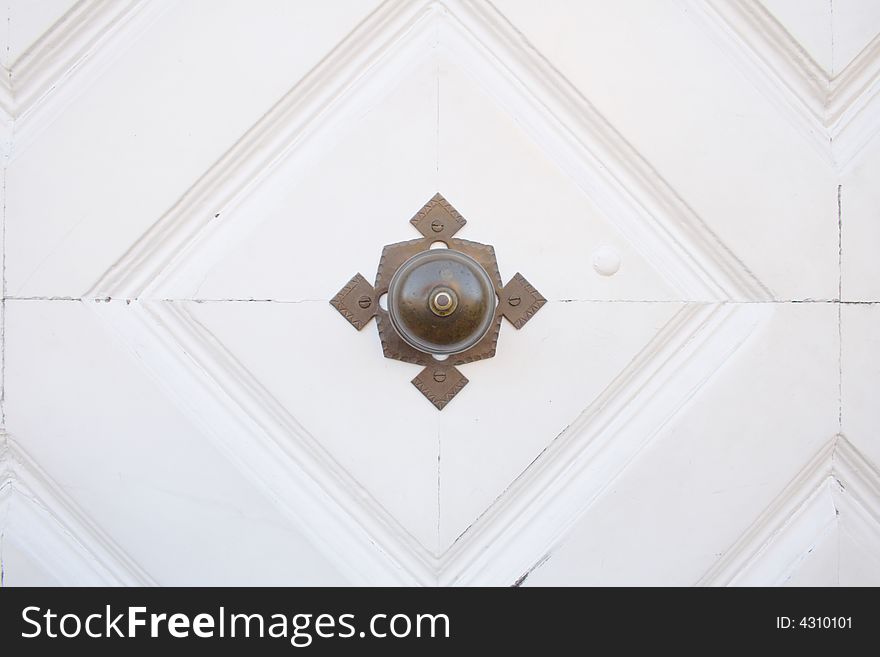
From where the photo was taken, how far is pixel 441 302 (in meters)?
0.70

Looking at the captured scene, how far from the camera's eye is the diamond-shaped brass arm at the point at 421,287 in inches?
28.8

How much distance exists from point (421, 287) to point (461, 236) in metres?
0.10

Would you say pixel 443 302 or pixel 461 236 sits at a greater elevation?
pixel 461 236

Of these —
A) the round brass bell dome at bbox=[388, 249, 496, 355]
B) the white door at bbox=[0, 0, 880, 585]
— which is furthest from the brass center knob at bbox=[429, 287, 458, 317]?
the white door at bbox=[0, 0, 880, 585]

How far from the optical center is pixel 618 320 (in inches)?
31.4

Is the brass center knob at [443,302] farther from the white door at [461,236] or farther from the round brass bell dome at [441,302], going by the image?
the white door at [461,236]

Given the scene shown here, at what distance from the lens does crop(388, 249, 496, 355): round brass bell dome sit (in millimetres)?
716

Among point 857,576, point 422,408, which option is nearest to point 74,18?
point 422,408

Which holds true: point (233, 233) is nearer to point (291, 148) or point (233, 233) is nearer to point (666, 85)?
point (291, 148)

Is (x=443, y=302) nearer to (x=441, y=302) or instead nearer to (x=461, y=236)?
(x=441, y=302)

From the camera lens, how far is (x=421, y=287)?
0.72 m

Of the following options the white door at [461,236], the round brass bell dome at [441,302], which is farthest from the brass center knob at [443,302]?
the white door at [461,236]

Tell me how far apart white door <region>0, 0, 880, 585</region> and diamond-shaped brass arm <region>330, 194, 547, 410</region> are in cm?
2

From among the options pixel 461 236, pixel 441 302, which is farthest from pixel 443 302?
pixel 461 236
